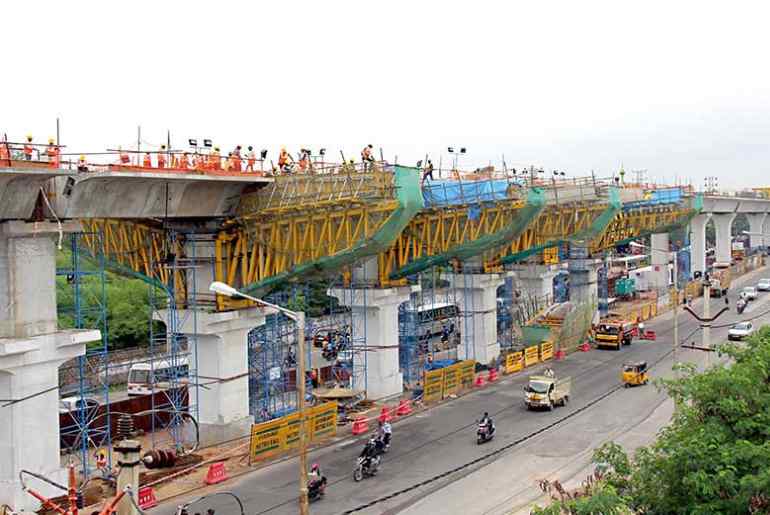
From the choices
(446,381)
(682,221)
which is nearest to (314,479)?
(446,381)

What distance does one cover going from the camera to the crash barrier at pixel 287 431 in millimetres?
28875

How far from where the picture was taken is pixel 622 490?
1555 cm

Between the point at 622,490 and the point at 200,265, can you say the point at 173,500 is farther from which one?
the point at 622,490

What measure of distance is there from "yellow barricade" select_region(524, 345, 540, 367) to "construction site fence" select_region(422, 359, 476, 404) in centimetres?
640

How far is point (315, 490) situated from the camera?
80.1 feet

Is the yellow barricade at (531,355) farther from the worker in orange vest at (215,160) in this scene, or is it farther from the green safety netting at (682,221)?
the worker in orange vest at (215,160)

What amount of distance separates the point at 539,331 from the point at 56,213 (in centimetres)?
3373

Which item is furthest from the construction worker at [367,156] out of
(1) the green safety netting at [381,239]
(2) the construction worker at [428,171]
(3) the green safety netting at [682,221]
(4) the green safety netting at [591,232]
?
(3) the green safety netting at [682,221]

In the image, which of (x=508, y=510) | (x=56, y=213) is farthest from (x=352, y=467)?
(x=56, y=213)

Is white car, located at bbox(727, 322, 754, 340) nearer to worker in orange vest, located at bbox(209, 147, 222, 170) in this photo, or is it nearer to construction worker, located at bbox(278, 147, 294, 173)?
construction worker, located at bbox(278, 147, 294, 173)

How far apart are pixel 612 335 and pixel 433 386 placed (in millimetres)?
17716

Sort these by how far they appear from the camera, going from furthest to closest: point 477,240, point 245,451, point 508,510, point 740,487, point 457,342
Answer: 1. point 457,342
2. point 477,240
3. point 245,451
4. point 508,510
5. point 740,487

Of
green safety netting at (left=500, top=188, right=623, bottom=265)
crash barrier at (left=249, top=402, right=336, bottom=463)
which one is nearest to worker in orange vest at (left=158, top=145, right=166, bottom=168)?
crash barrier at (left=249, top=402, right=336, bottom=463)

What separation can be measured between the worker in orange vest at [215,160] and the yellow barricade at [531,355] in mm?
23799
